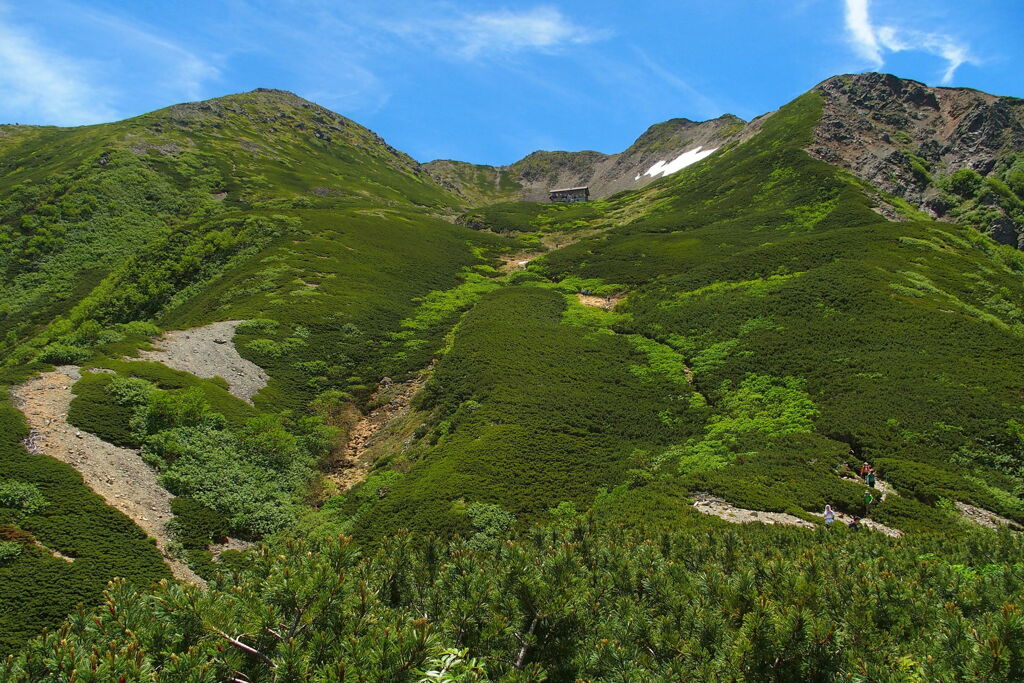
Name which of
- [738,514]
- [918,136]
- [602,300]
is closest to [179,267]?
[602,300]

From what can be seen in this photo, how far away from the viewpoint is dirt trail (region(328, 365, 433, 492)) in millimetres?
29219

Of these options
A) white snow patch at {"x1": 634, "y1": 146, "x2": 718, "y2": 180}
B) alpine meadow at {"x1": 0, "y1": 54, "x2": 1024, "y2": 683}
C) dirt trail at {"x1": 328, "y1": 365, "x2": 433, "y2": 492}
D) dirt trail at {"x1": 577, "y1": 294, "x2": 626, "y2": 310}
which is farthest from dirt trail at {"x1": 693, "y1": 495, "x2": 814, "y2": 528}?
white snow patch at {"x1": 634, "y1": 146, "x2": 718, "y2": 180}

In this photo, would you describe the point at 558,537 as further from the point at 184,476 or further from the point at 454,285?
→ the point at 454,285

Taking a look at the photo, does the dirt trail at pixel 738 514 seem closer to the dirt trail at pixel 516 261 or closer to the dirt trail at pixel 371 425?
the dirt trail at pixel 371 425

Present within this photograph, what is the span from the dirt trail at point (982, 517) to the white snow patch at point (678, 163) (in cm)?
15208

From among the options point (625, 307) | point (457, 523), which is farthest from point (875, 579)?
point (625, 307)

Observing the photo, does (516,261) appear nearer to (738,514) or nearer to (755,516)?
(738,514)

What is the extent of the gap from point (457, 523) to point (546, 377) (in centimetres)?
1638

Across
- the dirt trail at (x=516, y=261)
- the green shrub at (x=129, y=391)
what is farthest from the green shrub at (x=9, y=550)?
the dirt trail at (x=516, y=261)

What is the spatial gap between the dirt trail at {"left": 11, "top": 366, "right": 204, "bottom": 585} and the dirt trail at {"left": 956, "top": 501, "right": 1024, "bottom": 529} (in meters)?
28.2

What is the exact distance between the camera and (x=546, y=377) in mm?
36156

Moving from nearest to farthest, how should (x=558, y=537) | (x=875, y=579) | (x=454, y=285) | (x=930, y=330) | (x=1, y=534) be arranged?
(x=875, y=579) → (x=558, y=537) → (x=1, y=534) → (x=930, y=330) → (x=454, y=285)

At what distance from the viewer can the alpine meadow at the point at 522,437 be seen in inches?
253

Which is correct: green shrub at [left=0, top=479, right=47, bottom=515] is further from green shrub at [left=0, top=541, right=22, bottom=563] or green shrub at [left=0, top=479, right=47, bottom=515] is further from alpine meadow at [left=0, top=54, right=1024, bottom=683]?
green shrub at [left=0, top=541, right=22, bottom=563]
